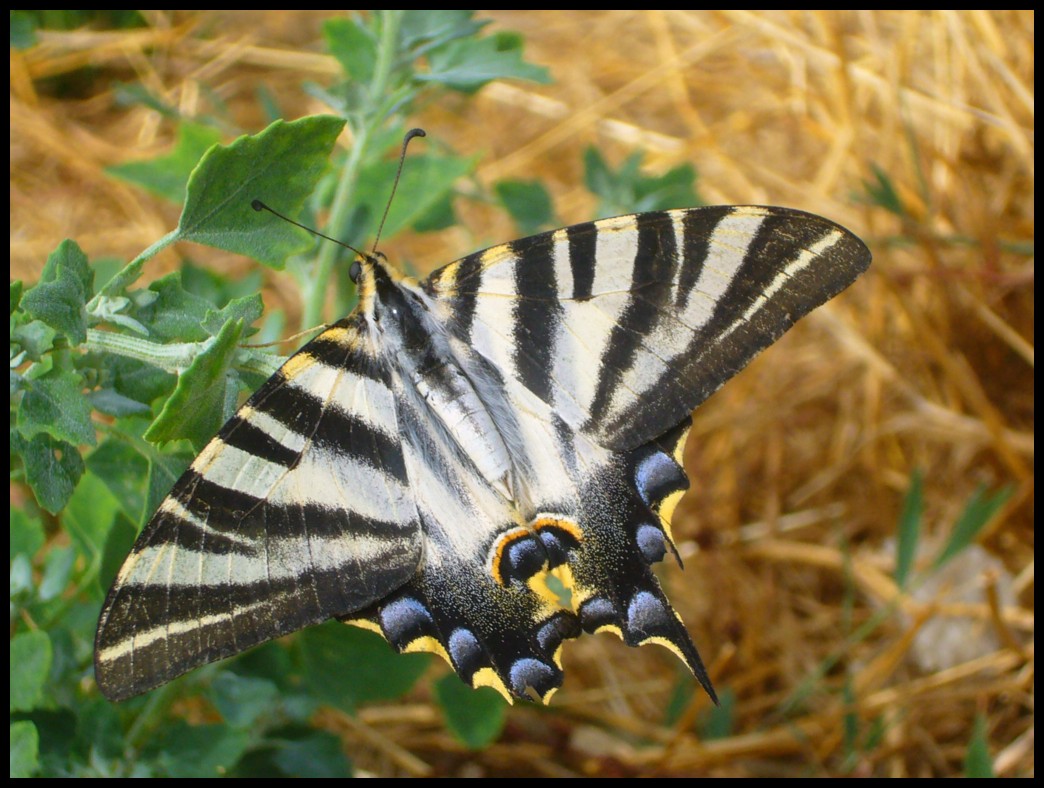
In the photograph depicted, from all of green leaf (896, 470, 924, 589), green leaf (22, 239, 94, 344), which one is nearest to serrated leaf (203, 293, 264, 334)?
green leaf (22, 239, 94, 344)

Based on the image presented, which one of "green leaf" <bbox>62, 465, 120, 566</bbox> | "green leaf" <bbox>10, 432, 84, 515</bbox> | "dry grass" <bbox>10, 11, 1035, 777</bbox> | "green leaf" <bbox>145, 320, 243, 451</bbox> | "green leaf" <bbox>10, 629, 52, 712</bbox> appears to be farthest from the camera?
"dry grass" <bbox>10, 11, 1035, 777</bbox>

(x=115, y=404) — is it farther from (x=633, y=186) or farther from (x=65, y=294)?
(x=633, y=186)

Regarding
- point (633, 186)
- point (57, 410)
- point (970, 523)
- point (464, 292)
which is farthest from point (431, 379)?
point (970, 523)

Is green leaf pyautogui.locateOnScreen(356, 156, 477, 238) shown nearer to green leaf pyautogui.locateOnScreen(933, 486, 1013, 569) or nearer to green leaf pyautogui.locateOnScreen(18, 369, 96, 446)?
green leaf pyautogui.locateOnScreen(18, 369, 96, 446)

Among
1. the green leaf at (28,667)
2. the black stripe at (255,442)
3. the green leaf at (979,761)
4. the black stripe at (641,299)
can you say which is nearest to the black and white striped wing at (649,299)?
the black stripe at (641,299)

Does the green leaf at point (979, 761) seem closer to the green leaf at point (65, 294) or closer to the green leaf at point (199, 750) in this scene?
the green leaf at point (199, 750)

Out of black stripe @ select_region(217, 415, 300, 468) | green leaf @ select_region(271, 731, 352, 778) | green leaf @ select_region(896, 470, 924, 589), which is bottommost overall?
green leaf @ select_region(271, 731, 352, 778)
